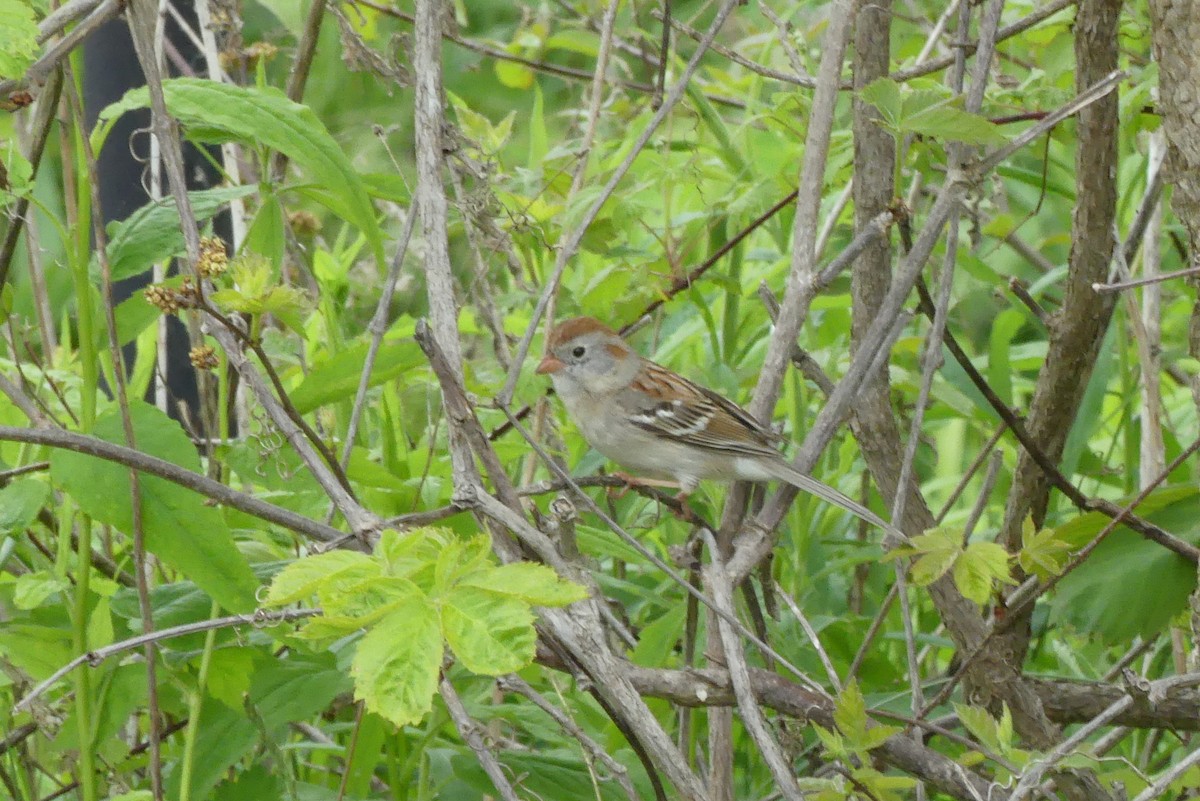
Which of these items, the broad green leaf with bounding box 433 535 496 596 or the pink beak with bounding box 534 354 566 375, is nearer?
the broad green leaf with bounding box 433 535 496 596

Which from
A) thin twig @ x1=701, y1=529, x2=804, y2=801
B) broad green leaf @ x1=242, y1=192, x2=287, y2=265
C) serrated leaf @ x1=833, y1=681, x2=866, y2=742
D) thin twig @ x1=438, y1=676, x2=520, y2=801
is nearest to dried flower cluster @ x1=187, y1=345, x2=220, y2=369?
broad green leaf @ x1=242, y1=192, x2=287, y2=265

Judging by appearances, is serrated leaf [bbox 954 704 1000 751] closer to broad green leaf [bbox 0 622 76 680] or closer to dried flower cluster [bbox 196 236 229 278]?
dried flower cluster [bbox 196 236 229 278]

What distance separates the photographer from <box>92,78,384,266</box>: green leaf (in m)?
1.37

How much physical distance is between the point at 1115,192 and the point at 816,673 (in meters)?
0.76

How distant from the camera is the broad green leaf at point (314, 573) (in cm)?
100

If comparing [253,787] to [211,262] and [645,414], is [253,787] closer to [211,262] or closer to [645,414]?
[211,262]

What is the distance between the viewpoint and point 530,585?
0.99m

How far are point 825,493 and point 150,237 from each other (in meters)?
0.98

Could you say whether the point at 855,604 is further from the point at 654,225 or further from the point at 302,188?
the point at 302,188

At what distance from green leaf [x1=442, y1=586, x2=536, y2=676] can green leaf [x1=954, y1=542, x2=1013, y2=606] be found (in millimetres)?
505

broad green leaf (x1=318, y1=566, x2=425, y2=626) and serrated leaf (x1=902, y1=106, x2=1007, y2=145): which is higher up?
serrated leaf (x1=902, y1=106, x2=1007, y2=145)

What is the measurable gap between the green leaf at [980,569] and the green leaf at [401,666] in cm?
56

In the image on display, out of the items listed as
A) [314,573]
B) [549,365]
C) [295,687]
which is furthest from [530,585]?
[549,365]

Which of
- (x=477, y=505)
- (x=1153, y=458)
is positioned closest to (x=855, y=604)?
(x=1153, y=458)
